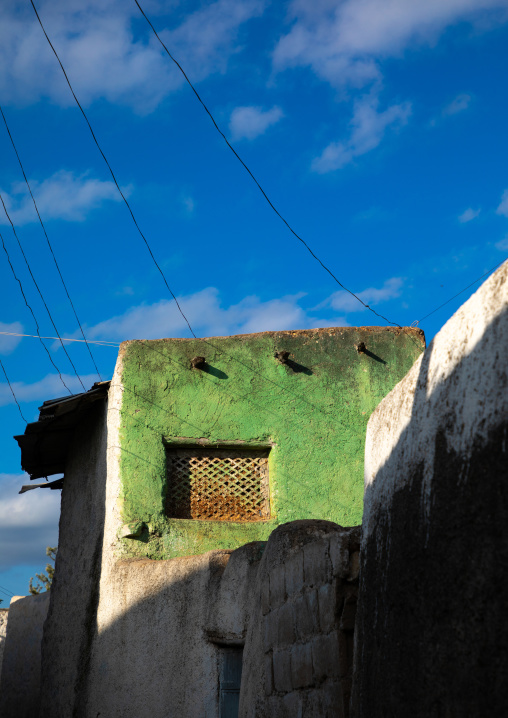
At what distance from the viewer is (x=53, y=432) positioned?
33.4 ft

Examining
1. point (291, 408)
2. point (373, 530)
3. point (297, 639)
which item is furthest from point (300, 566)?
point (291, 408)

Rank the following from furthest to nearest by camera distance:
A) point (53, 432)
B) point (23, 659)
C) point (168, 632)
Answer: point (23, 659) < point (53, 432) < point (168, 632)

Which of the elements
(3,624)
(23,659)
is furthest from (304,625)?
(3,624)

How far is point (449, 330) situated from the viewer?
277 centimetres

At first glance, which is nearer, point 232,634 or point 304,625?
point 304,625

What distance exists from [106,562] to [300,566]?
4.58m

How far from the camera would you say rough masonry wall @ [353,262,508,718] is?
2242 millimetres

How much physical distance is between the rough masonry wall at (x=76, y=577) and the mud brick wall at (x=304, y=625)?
3.81 metres

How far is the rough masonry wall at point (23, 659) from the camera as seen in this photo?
12.0m

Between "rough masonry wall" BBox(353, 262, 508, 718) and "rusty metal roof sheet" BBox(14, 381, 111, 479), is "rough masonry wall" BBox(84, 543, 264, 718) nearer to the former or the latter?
"rusty metal roof sheet" BBox(14, 381, 111, 479)

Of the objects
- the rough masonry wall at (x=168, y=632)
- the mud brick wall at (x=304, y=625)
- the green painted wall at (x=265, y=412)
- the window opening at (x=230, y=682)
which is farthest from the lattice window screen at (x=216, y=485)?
the mud brick wall at (x=304, y=625)

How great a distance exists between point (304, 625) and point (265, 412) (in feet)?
17.2

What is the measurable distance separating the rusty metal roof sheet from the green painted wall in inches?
23.9

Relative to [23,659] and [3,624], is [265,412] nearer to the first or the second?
[23,659]
